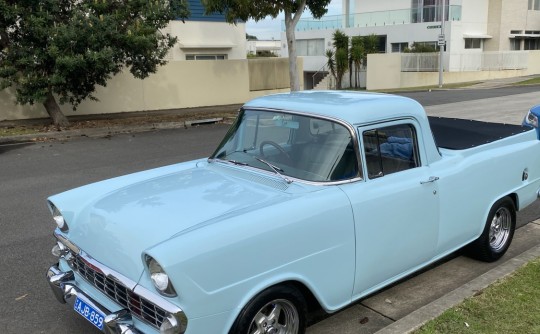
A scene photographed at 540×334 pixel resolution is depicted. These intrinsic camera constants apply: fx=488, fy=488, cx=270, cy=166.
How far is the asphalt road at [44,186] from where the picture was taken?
12.1 feet

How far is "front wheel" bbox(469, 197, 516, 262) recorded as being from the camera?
4363 millimetres

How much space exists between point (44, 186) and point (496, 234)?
6.28 m

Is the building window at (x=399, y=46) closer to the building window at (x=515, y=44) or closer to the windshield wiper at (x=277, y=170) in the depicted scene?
the building window at (x=515, y=44)

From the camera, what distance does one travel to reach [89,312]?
2.84 meters

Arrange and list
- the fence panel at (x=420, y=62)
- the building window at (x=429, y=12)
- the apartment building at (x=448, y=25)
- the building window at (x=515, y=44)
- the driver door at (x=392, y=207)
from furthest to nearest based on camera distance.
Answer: the building window at (x=515, y=44) < the building window at (x=429, y=12) < the apartment building at (x=448, y=25) < the fence panel at (x=420, y=62) < the driver door at (x=392, y=207)

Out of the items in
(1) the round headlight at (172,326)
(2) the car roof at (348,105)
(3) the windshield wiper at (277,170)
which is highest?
(2) the car roof at (348,105)

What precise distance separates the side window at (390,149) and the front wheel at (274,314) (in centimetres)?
105

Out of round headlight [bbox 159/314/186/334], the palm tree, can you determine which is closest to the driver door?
round headlight [bbox 159/314/186/334]

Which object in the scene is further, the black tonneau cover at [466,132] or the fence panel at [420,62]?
the fence panel at [420,62]

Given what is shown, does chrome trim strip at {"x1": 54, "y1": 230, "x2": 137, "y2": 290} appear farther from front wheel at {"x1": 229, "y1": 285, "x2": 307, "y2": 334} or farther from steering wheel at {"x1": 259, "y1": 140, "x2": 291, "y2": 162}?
steering wheel at {"x1": 259, "y1": 140, "x2": 291, "y2": 162}

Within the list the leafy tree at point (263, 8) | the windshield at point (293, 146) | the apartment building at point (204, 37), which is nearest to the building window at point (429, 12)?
the apartment building at point (204, 37)

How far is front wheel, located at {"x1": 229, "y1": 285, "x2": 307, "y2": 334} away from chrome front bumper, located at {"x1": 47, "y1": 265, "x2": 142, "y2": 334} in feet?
1.83

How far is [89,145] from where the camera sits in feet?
37.4

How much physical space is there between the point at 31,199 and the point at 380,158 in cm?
524
